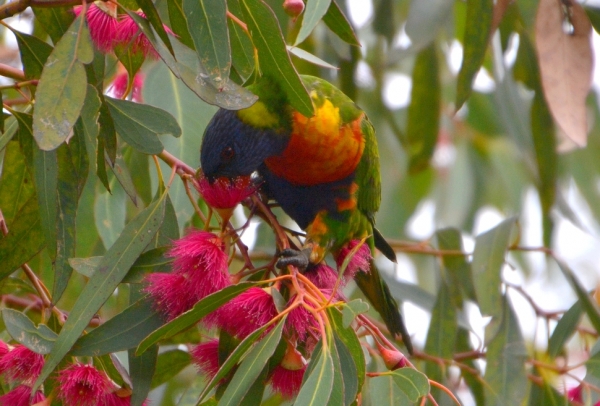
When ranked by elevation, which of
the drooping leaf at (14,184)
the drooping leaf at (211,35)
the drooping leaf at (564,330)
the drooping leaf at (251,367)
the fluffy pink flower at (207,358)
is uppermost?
the drooping leaf at (211,35)

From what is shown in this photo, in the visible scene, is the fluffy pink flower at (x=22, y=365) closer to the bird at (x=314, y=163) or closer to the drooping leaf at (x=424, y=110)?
the bird at (x=314, y=163)

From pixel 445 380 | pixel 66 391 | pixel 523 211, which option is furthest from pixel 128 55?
pixel 523 211

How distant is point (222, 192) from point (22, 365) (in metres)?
0.40

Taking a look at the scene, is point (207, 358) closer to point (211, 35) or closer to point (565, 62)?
point (211, 35)

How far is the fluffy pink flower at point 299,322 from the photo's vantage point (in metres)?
1.11

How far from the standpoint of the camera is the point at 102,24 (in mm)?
1179

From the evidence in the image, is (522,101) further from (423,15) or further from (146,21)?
(146,21)

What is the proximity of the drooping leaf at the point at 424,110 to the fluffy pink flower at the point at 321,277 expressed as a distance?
3.95 ft

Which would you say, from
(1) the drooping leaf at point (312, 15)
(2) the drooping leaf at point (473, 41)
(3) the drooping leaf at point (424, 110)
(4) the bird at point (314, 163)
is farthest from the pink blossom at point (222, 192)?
(3) the drooping leaf at point (424, 110)

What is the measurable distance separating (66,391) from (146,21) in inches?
21.2

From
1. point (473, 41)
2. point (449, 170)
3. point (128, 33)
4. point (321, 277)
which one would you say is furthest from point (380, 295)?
point (449, 170)

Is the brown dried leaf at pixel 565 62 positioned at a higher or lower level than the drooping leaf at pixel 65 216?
higher

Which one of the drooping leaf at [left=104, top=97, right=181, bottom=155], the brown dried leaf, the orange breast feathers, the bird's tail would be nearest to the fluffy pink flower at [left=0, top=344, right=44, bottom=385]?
the drooping leaf at [left=104, top=97, right=181, bottom=155]

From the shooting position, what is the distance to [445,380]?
186cm
